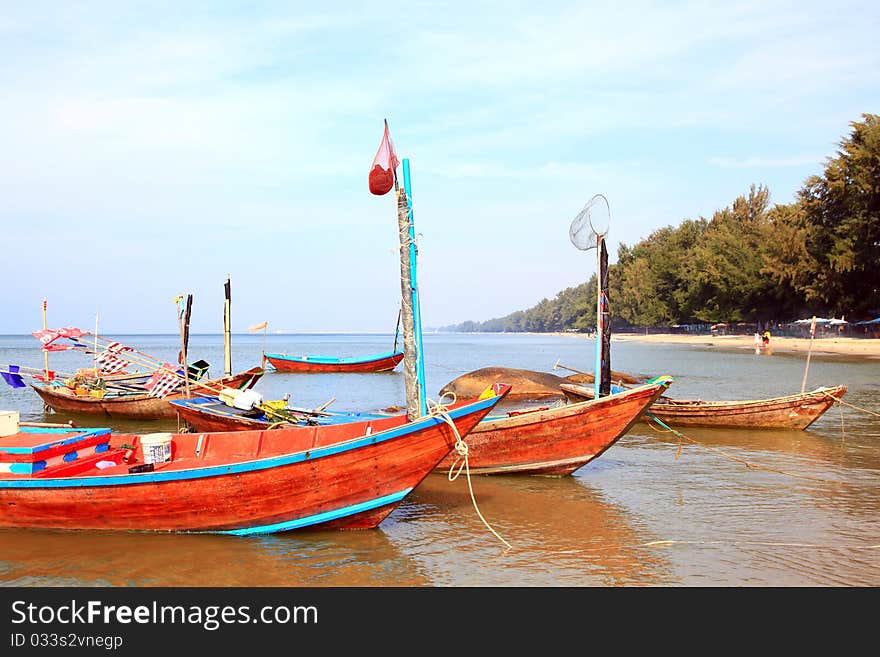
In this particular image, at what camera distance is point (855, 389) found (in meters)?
28.4

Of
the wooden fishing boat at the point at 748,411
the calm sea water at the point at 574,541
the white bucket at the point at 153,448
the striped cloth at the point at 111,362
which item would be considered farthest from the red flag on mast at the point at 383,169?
the wooden fishing boat at the point at 748,411

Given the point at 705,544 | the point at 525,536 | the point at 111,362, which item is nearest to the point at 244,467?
the point at 525,536

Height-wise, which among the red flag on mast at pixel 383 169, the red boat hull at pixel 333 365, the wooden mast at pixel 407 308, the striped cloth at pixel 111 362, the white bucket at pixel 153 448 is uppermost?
the red flag on mast at pixel 383 169

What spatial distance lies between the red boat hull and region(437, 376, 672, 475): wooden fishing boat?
35.3 m

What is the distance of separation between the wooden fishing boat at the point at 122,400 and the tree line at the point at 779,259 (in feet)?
159

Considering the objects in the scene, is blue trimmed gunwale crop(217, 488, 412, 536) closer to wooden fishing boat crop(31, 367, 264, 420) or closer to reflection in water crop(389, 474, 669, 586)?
reflection in water crop(389, 474, 669, 586)

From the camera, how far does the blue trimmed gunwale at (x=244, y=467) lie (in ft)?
28.2

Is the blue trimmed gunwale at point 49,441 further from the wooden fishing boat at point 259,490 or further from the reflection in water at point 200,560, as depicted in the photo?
the reflection in water at point 200,560

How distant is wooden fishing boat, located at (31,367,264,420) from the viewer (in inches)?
834

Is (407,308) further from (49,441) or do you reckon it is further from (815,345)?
(815,345)

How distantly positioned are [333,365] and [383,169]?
4025 centimetres
